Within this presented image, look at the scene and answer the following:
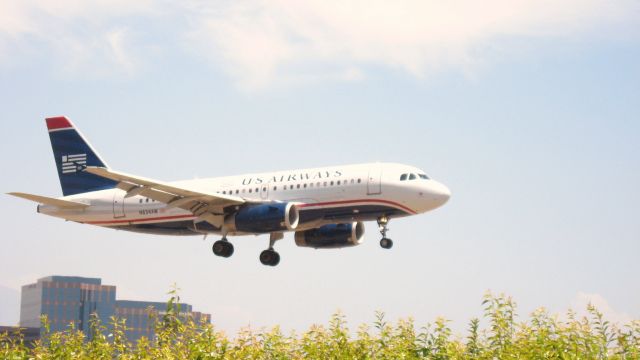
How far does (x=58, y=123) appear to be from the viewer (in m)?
76.9

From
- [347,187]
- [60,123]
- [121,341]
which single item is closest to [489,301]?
[121,341]

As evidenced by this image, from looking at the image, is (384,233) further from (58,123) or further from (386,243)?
(58,123)

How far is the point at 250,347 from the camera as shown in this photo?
32.8 m

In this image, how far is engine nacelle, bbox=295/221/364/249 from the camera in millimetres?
67625

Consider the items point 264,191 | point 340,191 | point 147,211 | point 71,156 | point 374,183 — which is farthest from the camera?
point 71,156

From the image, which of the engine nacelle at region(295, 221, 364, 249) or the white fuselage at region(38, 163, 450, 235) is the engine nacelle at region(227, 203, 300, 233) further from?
the engine nacelle at region(295, 221, 364, 249)

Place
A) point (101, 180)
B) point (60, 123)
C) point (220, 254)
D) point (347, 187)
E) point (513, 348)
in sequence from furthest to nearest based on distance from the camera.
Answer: point (60, 123), point (101, 180), point (220, 254), point (347, 187), point (513, 348)

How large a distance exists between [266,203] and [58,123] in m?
22.5

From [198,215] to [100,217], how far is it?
8080mm

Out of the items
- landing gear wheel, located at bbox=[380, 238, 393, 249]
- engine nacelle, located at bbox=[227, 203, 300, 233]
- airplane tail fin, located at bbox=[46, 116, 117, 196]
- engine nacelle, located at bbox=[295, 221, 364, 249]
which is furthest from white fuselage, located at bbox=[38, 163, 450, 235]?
airplane tail fin, located at bbox=[46, 116, 117, 196]

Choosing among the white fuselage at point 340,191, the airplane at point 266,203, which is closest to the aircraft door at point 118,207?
the airplane at point 266,203

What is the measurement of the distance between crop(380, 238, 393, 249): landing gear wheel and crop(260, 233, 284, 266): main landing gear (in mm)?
9720

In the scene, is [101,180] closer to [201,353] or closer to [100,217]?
[100,217]

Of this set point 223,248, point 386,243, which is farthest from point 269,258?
point 386,243
